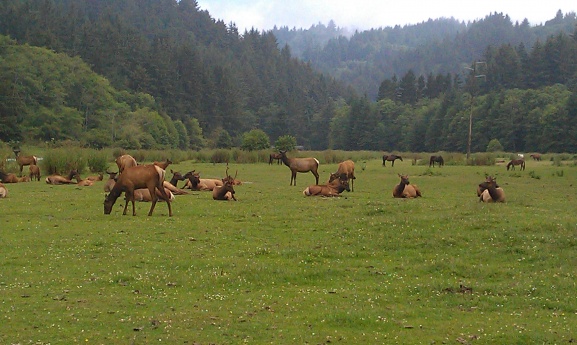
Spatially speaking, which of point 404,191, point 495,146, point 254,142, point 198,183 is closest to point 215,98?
point 495,146

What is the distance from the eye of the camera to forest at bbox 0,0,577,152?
282 feet

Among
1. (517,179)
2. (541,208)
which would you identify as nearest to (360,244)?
(541,208)

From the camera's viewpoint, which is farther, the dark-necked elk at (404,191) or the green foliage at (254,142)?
the green foliage at (254,142)

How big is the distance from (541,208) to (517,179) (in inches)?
668

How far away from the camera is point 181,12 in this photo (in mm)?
197125

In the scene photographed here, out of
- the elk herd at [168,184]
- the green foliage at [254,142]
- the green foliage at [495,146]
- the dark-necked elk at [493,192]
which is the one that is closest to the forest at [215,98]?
the green foliage at [495,146]

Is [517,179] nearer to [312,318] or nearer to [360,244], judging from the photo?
[360,244]

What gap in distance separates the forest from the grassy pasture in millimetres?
52607

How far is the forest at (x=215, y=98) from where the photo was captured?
3378 inches

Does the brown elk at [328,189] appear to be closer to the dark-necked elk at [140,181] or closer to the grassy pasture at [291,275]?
the grassy pasture at [291,275]

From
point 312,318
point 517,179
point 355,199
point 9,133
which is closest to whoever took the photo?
point 312,318

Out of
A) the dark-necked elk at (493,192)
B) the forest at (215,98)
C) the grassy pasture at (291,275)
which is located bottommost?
the grassy pasture at (291,275)

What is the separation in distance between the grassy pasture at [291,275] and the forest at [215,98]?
52.6 m

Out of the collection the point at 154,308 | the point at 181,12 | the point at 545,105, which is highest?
the point at 181,12
